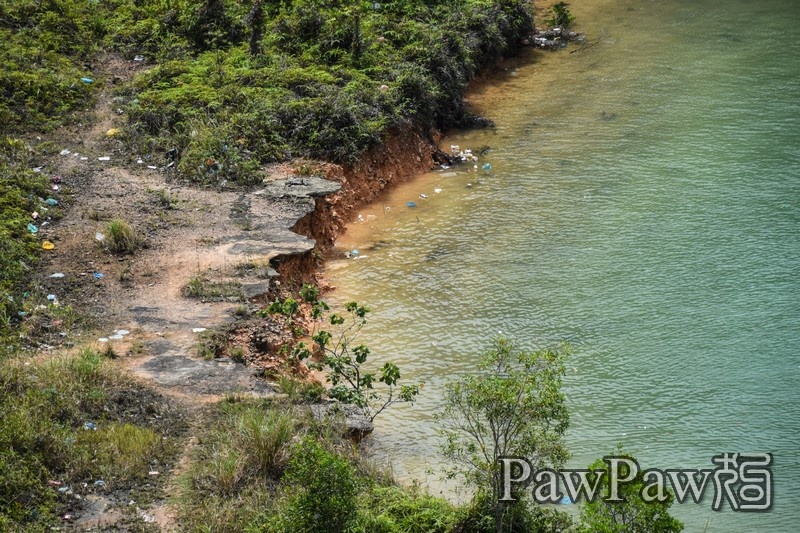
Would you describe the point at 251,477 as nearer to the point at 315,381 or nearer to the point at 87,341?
the point at 315,381

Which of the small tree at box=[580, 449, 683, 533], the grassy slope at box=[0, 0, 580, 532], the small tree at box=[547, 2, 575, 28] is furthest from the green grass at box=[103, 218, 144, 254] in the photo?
the small tree at box=[547, 2, 575, 28]

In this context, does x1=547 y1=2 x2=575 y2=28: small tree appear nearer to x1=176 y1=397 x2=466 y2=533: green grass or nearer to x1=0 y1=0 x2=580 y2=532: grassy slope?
x1=0 y1=0 x2=580 y2=532: grassy slope

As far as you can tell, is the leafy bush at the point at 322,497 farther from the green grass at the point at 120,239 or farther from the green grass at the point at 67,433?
the green grass at the point at 120,239

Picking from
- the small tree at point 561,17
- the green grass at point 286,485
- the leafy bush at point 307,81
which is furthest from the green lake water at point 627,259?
the small tree at point 561,17

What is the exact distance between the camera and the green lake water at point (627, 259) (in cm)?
761

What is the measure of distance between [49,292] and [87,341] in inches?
39.4

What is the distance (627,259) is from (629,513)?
4.94 m

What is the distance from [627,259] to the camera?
9977 millimetres

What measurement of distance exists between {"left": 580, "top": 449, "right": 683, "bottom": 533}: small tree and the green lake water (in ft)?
4.29

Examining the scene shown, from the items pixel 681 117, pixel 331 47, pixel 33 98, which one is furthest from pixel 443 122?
pixel 33 98

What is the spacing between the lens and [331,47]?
1365cm

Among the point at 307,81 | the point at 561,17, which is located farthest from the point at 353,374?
the point at 561,17

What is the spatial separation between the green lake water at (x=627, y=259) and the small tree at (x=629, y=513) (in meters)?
1.31

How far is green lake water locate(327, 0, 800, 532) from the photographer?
7.61 meters
